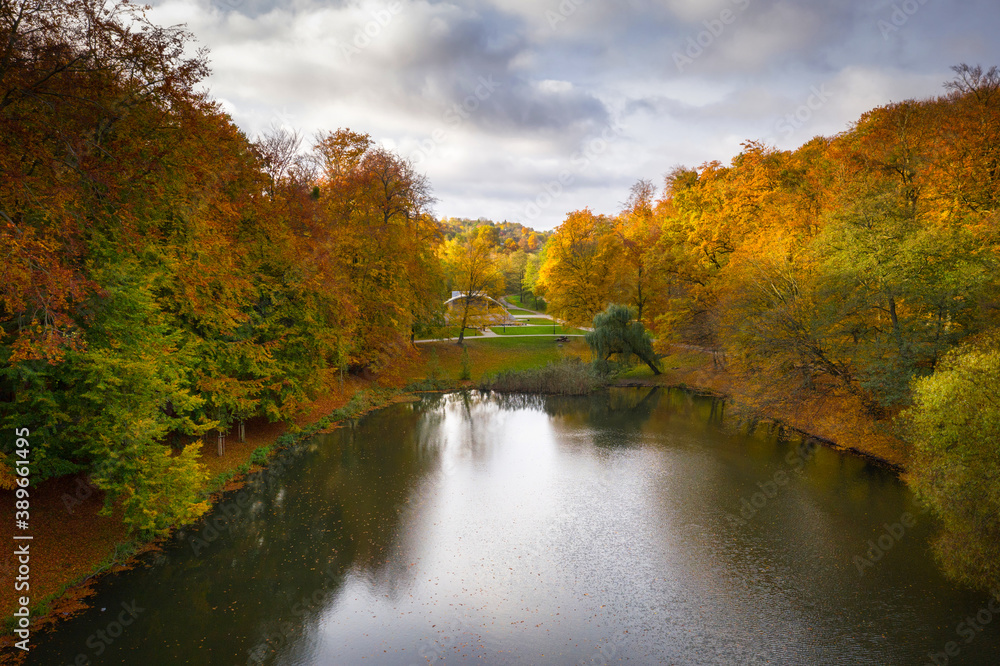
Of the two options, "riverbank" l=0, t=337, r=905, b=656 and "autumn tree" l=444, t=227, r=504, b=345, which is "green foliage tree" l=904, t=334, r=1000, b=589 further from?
"autumn tree" l=444, t=227, r=504, b=345

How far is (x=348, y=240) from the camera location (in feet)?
78.2

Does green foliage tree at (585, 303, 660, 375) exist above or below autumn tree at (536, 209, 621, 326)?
below

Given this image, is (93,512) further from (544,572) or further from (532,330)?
(532,330)

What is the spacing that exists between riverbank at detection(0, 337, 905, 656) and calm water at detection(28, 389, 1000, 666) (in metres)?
0.79

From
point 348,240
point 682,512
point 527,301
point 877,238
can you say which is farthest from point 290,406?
point 527,301

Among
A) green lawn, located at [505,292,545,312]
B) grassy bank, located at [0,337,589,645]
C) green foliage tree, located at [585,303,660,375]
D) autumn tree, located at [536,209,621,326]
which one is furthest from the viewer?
green lawn, located at [505,292,545,312]

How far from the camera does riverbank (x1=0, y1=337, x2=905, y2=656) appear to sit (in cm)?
968

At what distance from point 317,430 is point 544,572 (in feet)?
44.1

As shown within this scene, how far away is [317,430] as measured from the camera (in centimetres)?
2114

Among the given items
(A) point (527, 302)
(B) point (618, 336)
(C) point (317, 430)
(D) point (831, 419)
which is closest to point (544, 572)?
(C) point (317, 430)

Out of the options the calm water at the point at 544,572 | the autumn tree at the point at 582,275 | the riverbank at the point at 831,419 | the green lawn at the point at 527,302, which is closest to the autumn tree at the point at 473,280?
the autumn tree at the point at 582,275

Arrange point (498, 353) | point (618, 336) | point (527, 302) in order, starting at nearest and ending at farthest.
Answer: point (618, 336) → point (498, 353) → point (527, 302)

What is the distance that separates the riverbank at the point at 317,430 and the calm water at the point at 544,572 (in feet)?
2.58

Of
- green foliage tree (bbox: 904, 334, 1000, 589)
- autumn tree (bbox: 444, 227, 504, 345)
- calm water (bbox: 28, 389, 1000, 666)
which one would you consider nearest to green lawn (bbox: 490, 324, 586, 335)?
autumn tree (bbox: 444, 227, 504, 345)
